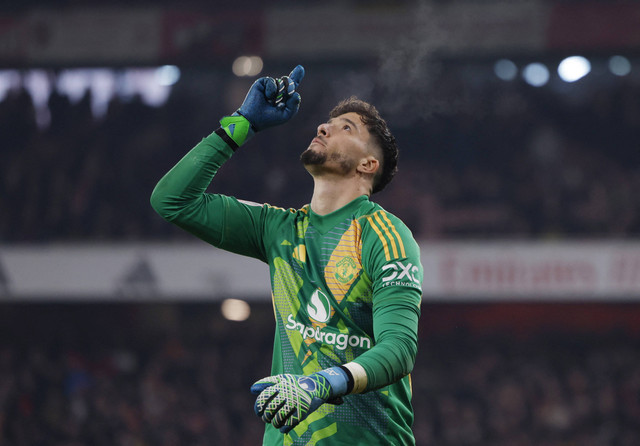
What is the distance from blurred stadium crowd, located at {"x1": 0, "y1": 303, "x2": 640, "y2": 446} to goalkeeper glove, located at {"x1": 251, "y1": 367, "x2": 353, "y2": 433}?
890cm

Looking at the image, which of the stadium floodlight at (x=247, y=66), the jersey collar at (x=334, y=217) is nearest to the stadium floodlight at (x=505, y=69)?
the stadium floodlight at (x=247, y=66)

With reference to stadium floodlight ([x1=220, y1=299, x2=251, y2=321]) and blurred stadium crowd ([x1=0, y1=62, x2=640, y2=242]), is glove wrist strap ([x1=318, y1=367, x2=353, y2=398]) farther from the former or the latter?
stadium floodlight ([x1=220, y1=299, x2=251, y2=321])

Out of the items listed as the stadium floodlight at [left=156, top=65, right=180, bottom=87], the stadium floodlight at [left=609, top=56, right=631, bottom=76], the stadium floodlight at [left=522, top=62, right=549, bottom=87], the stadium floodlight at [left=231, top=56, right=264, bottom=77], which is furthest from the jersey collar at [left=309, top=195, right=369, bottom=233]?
the stadium floodlight at [left=609, top=56, right=631, bottom=76]

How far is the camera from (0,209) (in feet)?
40.9

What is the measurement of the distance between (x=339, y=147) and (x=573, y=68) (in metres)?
11.1

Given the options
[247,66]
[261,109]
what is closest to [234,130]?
[261,109]

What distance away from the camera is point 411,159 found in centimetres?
1272

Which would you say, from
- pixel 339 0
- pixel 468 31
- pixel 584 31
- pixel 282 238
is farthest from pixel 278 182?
pixel 282 238

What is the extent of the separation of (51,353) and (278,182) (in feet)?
14.3

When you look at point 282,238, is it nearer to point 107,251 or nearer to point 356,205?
point 356,205

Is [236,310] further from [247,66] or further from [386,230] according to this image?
[386,230]

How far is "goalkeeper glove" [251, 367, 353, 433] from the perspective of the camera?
7.36 feet

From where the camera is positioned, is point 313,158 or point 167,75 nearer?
point 313,158

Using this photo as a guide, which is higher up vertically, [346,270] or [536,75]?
[536,75]
